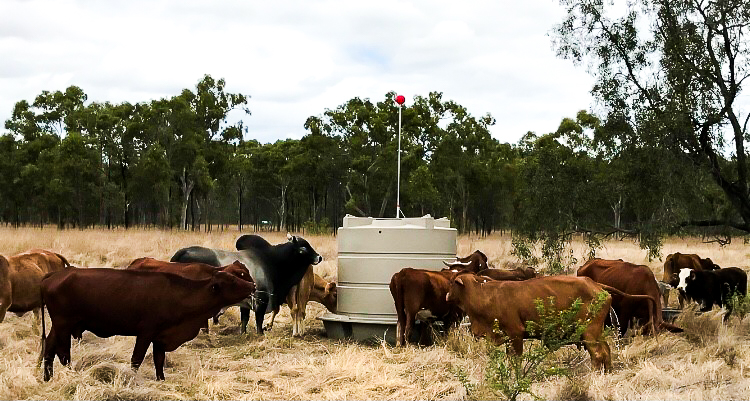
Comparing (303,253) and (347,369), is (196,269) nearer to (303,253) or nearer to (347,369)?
(347,369)

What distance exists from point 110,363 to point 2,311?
11.2ft

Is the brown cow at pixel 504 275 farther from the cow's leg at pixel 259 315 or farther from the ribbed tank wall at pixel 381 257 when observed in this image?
the cow's leg at pixel 259 315

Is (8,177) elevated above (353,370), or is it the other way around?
(8,177)

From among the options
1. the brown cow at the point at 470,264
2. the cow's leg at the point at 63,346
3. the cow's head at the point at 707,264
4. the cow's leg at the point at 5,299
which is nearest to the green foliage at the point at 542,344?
the brown cow at the point at 470,264

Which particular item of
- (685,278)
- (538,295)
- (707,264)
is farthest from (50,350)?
(707,264)

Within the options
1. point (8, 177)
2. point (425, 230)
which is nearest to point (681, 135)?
point (425, 230)

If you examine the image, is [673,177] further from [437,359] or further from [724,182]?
[437,359]

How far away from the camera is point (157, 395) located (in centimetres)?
771

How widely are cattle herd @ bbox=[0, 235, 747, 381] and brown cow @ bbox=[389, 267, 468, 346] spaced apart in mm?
14

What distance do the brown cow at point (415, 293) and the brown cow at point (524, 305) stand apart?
150cm

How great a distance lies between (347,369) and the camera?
8.73 m

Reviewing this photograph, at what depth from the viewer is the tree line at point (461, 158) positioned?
15.4 meters

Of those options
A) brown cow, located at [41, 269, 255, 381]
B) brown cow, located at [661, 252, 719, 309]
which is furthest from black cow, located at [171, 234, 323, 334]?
brown cow, located at [661, 252, 719, 309]

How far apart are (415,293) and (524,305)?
7.56ft
